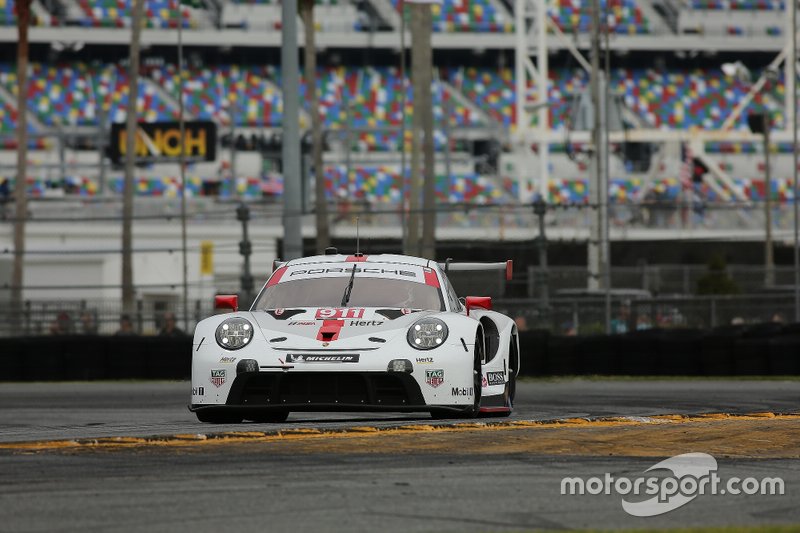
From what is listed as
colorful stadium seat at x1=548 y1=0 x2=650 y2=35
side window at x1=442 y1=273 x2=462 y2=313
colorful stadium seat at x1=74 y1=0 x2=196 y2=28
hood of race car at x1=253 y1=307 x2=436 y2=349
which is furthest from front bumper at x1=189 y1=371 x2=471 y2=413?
colorful stadium seat at x1=74 y1=0 x2=196 y2=28

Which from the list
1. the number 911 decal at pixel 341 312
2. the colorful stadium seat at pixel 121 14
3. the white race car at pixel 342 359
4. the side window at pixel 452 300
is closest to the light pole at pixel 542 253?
the side window at pixel 452 300

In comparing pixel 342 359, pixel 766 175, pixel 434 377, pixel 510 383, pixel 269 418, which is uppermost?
pixel 766 175

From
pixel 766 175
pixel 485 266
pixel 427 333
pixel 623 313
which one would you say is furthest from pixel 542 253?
pixel 766 175

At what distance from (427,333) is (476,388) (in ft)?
1.82

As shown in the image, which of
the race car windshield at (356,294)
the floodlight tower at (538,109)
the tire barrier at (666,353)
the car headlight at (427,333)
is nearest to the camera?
the car headlight at (427,333)

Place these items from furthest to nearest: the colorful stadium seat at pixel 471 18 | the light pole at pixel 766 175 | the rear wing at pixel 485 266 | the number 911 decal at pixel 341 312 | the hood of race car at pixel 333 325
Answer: the colorful stadium seat at pixel 471 18, the light pole at pixel 766 175, the rear wing at pixel 485 266, the number 911 decal at pixel 341 312, the hood of race car at pixel 333 325

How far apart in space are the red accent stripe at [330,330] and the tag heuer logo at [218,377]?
62cm

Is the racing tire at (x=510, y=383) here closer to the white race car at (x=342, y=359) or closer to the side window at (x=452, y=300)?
the white race car at (x=342, y=359)

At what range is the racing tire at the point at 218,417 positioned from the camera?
10500 millimetres

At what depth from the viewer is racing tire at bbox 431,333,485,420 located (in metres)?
10.3

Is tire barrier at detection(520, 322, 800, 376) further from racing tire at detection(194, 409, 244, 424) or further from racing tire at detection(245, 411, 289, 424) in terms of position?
racing tire at detection(194, 409, 244, 424)

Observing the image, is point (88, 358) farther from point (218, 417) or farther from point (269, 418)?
point (218, 417)

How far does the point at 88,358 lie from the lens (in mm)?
21828

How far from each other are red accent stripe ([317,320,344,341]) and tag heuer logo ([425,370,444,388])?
0.60m
